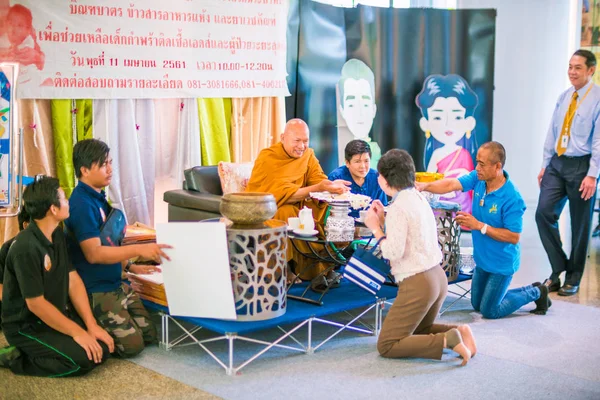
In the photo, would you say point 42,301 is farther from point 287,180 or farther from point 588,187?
point 588,187

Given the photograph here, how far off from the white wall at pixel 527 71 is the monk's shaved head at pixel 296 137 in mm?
3218

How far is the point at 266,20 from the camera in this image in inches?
228

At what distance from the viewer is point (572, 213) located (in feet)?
16.5

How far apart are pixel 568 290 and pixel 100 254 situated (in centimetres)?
292

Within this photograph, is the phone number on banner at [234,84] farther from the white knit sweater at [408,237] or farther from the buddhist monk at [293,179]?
the white knit sweater at [408,237]

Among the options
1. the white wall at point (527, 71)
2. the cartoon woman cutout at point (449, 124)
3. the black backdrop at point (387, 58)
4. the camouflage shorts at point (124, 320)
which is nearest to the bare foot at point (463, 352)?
the camouflage shorts at point (124, 320)

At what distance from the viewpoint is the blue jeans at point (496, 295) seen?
4.27m

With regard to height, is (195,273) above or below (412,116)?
below

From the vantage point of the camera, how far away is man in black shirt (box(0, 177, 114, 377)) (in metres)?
3.25

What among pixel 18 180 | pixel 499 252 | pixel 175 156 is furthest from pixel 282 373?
pixel 175 156

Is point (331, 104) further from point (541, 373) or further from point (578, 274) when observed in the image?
point (541, 373)

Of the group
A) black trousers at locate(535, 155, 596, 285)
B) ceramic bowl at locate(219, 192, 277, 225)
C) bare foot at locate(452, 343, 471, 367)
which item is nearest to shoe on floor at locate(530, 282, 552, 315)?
black trousers at locate(535, 155, 596, 285)

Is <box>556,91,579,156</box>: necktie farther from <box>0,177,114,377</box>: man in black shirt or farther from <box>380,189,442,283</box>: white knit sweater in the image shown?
<box>0,177,114,377</box>: man in black shirt

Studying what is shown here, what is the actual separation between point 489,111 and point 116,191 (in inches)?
132
